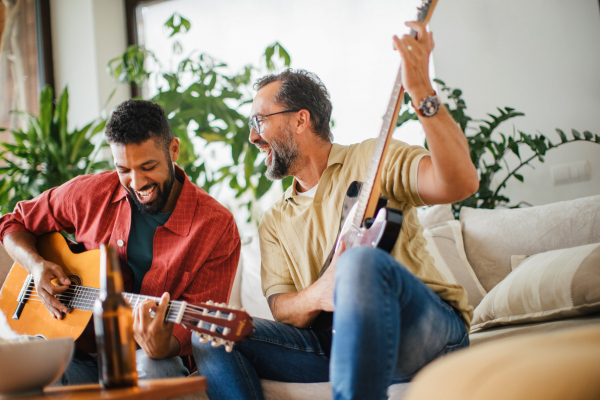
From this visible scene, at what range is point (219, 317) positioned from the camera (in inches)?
39.4

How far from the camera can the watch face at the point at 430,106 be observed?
100 cm

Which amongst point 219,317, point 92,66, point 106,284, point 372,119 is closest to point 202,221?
point 219,317

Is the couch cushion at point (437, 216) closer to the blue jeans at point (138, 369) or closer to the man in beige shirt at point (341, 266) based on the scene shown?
the man in beige shirt at point (341, 266)

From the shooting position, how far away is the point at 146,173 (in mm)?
1543

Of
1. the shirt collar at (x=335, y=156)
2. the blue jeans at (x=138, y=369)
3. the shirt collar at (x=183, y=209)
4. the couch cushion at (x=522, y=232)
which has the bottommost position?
the blue jeans at (x=138, y=369)

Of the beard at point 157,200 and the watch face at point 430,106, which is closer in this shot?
the watch face at point 430,106

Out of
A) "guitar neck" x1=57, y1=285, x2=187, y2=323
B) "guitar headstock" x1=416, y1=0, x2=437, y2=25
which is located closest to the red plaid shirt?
"guitar neck" x1=57, y1=285, x2=187, y2=323

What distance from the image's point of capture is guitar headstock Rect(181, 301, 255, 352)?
991mm

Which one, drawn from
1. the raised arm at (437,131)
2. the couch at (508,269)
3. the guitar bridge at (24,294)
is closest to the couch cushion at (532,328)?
the couch at (508,269)

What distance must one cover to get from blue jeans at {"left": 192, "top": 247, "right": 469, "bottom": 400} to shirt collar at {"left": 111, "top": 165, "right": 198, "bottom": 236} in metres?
0.44

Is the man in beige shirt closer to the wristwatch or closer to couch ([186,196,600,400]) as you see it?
the wristwatch

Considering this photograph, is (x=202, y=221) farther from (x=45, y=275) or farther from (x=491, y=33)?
(x=491, y=33)

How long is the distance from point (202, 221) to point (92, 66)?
2.44 metres

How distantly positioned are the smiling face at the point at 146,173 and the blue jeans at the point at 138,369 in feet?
1.56
